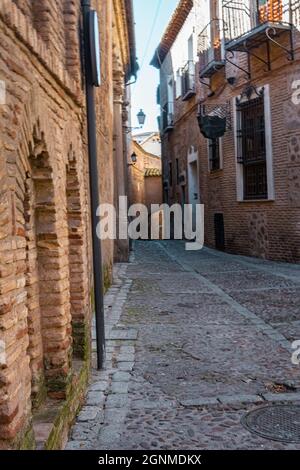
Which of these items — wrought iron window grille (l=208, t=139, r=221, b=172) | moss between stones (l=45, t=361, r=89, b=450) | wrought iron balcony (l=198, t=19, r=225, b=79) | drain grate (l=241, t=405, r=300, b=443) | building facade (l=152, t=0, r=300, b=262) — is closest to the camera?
moss between stones (l=45, t=361, r=89, b=450)

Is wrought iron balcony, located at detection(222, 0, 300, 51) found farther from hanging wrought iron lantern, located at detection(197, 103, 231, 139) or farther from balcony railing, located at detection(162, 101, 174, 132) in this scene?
balcony railing, located at detection(162, 101, 174, 132)

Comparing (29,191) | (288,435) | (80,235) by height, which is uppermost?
(29,191)

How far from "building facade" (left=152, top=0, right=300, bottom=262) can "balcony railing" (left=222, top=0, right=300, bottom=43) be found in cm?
3

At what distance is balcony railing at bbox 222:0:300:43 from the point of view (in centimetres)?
1245

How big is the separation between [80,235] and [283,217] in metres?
9.51

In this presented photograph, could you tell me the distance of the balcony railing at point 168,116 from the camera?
24.0m

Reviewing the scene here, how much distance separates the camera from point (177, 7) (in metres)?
19.9

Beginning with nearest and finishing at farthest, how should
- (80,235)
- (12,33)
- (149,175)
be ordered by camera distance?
1. (12,33)
2. (80,235)
3. (149,175)

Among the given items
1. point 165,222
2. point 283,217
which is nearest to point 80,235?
point 283,217

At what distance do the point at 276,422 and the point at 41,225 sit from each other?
2.04 meters

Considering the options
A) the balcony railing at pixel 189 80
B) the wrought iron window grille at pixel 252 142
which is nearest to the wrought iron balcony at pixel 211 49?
the balcony railing at pixel 189 80

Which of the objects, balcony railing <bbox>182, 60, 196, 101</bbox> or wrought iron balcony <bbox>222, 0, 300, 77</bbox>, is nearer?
wrought iron balcony <bbox>222, 0, 300, 77</bbox>

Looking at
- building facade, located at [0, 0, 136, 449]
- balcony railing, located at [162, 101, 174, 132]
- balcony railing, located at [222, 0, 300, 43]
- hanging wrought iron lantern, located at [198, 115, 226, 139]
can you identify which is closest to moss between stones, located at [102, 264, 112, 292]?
building facade, located at [0, 0, 136, 449]

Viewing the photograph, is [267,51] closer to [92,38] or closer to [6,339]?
[92,38]
